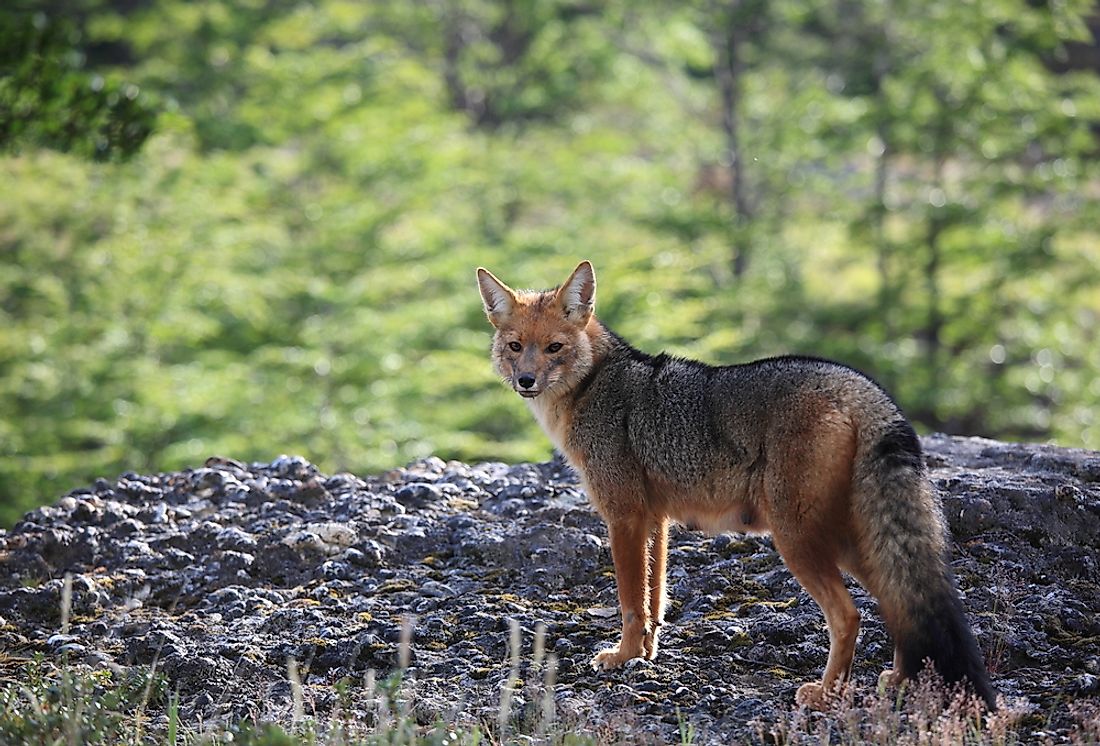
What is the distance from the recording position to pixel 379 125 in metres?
24.4

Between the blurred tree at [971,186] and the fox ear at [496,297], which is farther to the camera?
the blurred tree at [971,186]

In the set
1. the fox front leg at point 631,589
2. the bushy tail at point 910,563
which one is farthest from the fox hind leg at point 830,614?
the fox front leg at point 631,589

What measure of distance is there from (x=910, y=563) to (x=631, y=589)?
151 centimetres

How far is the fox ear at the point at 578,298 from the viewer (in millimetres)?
6965

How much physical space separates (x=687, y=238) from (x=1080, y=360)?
8.74m

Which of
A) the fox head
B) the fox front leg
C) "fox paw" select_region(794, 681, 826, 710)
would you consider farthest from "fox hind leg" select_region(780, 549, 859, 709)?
the fox head

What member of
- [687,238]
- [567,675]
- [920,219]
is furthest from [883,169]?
[567,675]

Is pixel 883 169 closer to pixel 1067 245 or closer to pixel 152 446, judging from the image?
pixel 1067 245

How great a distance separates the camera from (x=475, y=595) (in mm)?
7102

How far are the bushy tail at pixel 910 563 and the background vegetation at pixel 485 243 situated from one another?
12.8m

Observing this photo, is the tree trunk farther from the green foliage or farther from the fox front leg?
the green foliage

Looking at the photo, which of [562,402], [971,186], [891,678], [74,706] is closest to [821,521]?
[891,678]

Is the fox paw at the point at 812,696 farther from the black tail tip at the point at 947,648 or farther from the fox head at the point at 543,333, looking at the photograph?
the fox head at the point at 543,333

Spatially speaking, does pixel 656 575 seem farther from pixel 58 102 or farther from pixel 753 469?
pixel 58 102
